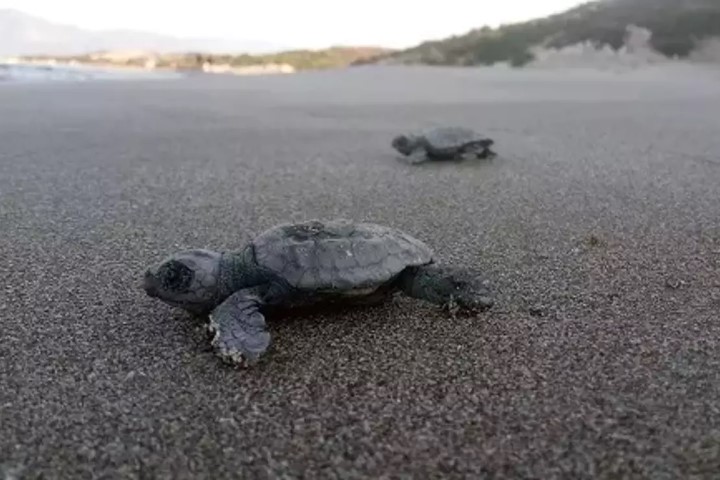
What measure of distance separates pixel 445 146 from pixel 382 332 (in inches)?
125

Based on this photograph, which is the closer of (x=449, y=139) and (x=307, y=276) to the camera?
(x=307, y=276)

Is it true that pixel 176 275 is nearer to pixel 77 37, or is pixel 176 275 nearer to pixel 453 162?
pixel 453 162

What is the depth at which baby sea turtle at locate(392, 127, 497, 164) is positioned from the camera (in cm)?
507

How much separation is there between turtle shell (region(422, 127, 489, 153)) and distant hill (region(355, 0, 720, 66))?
1175cm

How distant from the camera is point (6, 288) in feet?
7.93

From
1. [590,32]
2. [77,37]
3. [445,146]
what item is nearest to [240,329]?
[445,146]

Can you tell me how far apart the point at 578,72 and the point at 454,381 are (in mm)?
13882

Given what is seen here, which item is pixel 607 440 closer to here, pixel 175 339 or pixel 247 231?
pixel 175 339

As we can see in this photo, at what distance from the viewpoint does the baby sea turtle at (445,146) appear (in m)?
5.07

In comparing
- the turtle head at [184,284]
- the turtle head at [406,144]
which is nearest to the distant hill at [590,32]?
the turtle head at [406,144]

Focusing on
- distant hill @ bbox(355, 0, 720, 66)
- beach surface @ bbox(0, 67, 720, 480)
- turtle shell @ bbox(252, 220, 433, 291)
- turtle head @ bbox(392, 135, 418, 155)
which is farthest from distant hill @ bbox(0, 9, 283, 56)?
turtle shell @ bbox(252, 220, 433, 291)

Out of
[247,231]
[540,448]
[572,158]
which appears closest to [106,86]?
[572,158]

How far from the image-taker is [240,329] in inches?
75.9

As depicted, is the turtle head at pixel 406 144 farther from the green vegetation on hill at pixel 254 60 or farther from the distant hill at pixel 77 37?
the distant hill at pixel 77 37
